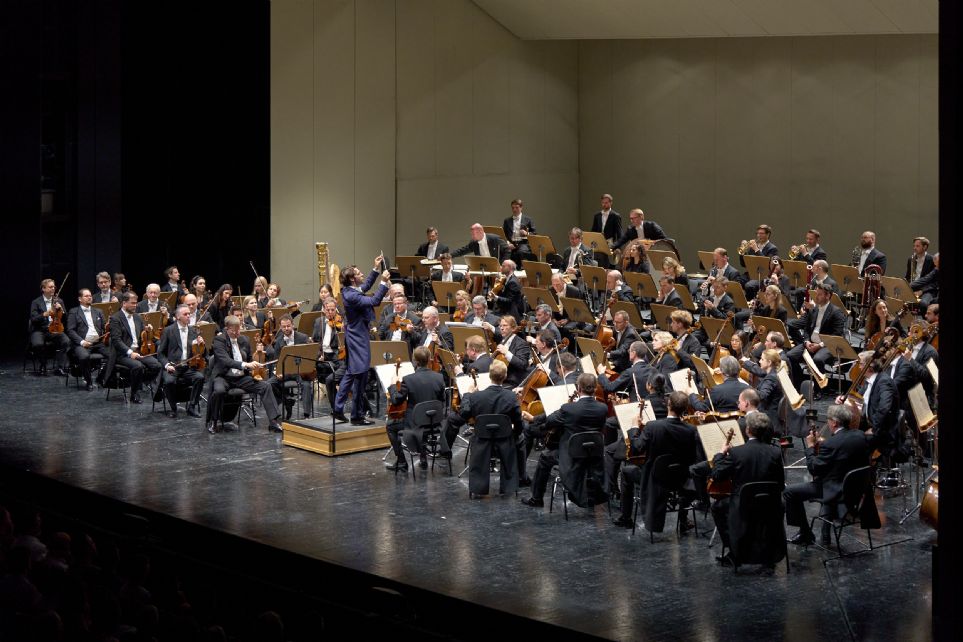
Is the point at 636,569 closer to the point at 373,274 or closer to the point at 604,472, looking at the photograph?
the point at 604,472

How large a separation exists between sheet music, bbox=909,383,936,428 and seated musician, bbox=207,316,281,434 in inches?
240

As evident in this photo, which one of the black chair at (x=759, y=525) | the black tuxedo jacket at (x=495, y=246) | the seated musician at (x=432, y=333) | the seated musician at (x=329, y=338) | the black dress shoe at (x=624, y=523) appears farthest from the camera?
the black tuxedo jacket at (x=495, y=246)

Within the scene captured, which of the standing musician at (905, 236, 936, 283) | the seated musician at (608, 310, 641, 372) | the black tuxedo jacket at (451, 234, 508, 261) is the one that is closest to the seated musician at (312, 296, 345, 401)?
the seated musician at (608, 310, 641, 372)

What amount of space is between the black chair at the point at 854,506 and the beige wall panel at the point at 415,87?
40.7ft

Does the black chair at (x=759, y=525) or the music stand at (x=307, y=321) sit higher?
the music stand at (x=307, y=321)

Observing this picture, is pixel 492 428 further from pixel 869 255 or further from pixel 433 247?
pixel 433 247

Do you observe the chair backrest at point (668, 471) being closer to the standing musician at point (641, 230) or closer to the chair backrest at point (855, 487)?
the chair backrest at point (855, 487)

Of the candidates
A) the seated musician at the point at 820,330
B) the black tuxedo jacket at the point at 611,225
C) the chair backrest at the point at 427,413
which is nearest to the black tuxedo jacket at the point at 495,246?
the black tuxedo jacket at the point at 611,225

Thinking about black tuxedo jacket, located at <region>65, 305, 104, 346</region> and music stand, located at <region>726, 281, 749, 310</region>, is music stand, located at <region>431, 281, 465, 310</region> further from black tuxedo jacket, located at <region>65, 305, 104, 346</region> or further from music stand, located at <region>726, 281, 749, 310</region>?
black tuxedo jacket, located at <region>65, 305, 104, 346</region>

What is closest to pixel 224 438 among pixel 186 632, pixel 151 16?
pixel 186 632

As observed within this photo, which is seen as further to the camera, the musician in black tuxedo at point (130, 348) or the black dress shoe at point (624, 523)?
the musician in black tuxedo at point (130, 348)

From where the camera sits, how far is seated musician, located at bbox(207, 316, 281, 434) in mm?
12898

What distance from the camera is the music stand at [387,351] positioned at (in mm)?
12322

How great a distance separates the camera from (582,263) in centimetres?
1723
